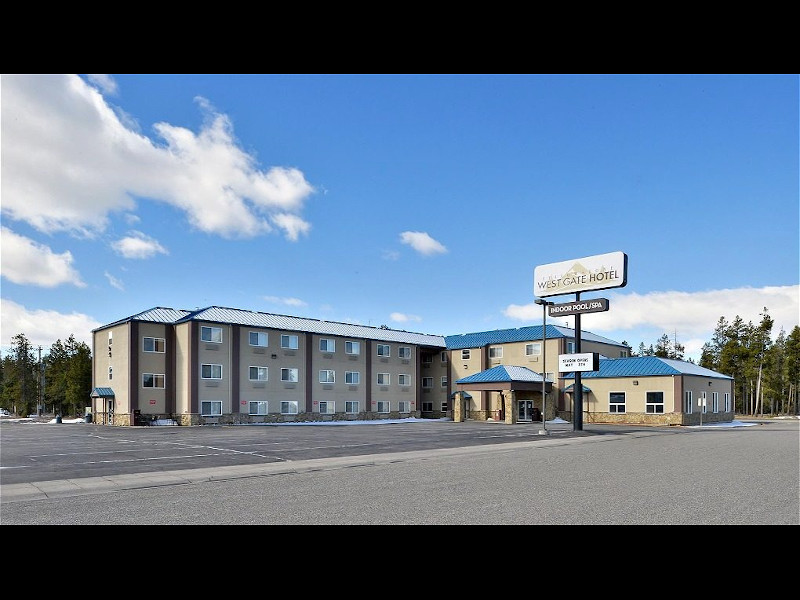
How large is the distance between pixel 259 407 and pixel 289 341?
251 inches

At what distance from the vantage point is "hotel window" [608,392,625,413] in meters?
52.8

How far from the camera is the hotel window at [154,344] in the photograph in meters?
46.1

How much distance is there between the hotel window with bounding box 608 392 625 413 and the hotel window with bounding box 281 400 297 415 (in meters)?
28.5

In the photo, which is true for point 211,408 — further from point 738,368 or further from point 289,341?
point 738,368

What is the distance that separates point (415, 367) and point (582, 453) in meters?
41.1

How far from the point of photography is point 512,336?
6069 cm

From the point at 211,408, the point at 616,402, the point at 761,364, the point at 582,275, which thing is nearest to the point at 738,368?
the point at 761,364

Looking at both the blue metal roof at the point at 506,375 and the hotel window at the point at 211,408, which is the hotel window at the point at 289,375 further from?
the blue metal roof at the point at 506,375

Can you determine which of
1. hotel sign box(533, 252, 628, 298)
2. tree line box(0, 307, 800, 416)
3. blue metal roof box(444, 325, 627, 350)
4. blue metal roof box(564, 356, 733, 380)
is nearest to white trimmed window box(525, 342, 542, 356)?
blue metal roof box(444, 325, 627, 350)

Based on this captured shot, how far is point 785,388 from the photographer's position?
9769 cm

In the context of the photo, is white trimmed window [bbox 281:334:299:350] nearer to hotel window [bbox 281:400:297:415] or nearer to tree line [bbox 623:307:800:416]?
hotel window [bbox 281:400:297:415]

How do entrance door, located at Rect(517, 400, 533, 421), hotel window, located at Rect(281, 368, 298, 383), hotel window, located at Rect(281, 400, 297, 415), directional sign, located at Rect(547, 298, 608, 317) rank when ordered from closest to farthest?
directional sign, located at Rect(547, 298, 608, 317)
hotel window, located at Rect(281, 400, 297, 415)
hotel window, located at Rect(281, 368, 298, 383)
entrance door, located at Rect(517, 400, 533, 421)
